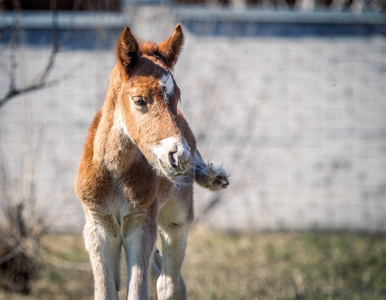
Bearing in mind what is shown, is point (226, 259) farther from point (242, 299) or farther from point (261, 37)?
point (261, 37)

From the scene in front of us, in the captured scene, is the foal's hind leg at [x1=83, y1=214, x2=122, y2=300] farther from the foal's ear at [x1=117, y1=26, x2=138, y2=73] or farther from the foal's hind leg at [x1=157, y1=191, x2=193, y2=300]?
the foal's ear at [x1=117, y1=26, x2=138, y2=73]

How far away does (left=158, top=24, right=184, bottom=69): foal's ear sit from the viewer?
9.64 ft

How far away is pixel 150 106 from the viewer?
263 cm

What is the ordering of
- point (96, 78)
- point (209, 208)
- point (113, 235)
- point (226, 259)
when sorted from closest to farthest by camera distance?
point (113, 235), point (226, 259), point (209, 208), point (96, 78)

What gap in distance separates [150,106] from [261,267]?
440 cm

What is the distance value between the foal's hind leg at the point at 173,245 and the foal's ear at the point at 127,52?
124 centimetres

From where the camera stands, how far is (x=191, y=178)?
363 cm

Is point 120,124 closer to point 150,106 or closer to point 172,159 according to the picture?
point 150,106

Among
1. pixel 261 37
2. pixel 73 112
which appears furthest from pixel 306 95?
pixel 73 112

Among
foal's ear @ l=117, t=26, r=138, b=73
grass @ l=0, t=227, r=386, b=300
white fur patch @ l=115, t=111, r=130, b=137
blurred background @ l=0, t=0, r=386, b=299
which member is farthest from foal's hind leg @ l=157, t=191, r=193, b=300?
blurred background @ l=0, t=0, r=386, b=299

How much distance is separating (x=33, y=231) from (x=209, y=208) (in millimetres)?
2930

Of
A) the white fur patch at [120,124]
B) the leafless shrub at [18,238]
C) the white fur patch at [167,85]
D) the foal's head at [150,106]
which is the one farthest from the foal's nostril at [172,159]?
the leafless shrub at [18,238]

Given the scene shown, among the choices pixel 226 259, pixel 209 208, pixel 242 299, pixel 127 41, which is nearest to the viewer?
pixel 127 41

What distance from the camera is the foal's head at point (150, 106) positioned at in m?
2.51
